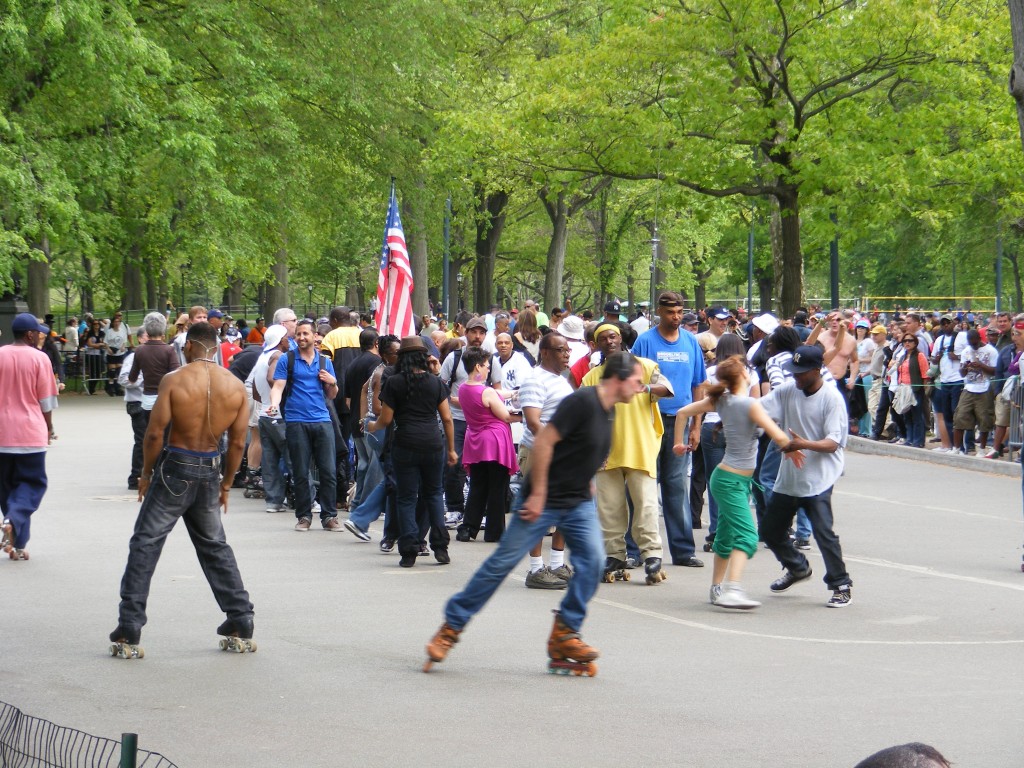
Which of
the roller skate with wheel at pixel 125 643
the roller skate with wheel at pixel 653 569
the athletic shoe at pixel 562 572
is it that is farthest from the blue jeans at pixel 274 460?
the roller skate with wheel at pixel 125 643

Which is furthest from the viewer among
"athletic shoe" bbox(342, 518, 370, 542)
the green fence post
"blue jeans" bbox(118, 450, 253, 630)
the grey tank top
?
"athletic shoe" bbox(342, 518, 370, 542)

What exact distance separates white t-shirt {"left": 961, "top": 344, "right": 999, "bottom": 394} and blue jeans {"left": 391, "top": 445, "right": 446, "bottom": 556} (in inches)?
408

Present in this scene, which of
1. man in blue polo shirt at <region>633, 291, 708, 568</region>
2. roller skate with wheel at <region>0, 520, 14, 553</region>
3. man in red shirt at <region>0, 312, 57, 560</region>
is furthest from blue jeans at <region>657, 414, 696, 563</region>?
roller skate with wheel at <region>0, 520, 14, 553</region>

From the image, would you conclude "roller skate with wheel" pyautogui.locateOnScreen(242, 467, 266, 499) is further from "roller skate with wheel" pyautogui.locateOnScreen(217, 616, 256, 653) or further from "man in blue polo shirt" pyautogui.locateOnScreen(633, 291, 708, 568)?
"roller skate with wheel" pyautogui.locateOnScreen(217, 616, 256, 653)

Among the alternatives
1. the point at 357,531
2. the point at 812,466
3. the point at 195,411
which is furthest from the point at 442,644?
the point at 357,531

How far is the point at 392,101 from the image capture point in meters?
34.5

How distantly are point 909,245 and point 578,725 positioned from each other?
38645 mm

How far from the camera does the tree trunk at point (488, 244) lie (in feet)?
145

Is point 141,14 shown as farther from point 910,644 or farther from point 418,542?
point 910,644

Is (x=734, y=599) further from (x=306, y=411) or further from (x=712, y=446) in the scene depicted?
(x=306, y=411)

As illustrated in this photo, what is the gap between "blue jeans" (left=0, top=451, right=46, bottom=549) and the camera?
36.3 feet

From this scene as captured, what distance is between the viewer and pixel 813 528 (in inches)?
377

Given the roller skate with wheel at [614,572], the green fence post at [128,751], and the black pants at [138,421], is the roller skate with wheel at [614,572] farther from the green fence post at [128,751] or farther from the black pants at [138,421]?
the green fence post at [128,751]

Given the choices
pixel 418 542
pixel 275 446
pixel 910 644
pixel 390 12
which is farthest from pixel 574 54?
pixel 910 644
